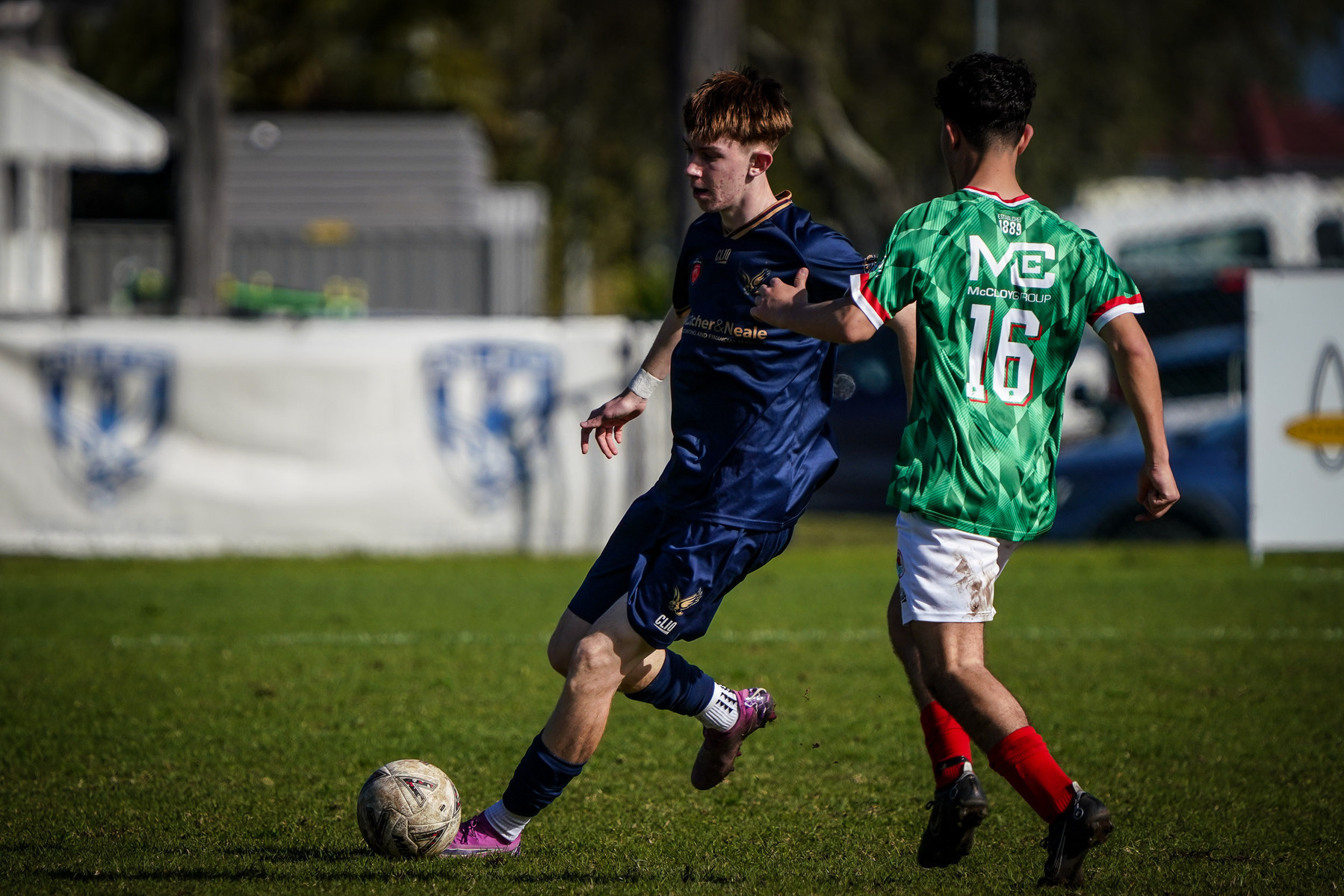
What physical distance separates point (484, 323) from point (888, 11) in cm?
2183

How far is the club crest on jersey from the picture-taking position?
4211 mm

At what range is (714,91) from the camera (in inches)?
168

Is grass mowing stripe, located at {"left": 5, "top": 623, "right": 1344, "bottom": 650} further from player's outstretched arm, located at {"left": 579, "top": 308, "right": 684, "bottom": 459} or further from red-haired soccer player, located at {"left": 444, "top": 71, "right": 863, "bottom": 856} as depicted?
red-haired soccer player, located at {"left": 444, "top": 71, "right": 863, "bottom": 856}

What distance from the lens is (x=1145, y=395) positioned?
3.90m

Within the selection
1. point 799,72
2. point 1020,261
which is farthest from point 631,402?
point 799,72

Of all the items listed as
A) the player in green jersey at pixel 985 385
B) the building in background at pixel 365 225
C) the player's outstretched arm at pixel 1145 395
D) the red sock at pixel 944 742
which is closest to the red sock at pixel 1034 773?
the player in green jersey at pixel 985 385

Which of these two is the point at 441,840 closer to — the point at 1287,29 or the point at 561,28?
the point at 561,28

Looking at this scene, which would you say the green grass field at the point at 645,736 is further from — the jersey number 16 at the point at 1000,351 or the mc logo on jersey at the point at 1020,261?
the mc logo on jersey at the point at 1020,261

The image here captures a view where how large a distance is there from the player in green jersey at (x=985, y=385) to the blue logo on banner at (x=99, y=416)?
934 centimetres

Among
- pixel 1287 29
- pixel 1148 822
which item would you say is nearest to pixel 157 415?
pixel 1148 822

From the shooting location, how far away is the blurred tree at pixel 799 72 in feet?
103

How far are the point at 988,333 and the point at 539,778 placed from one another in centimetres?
175

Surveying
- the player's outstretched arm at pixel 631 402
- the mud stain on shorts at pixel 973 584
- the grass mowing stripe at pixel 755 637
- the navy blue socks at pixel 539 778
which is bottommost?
the grass mowing stripe at pixel 755 637

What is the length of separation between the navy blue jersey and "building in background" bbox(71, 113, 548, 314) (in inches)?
738
